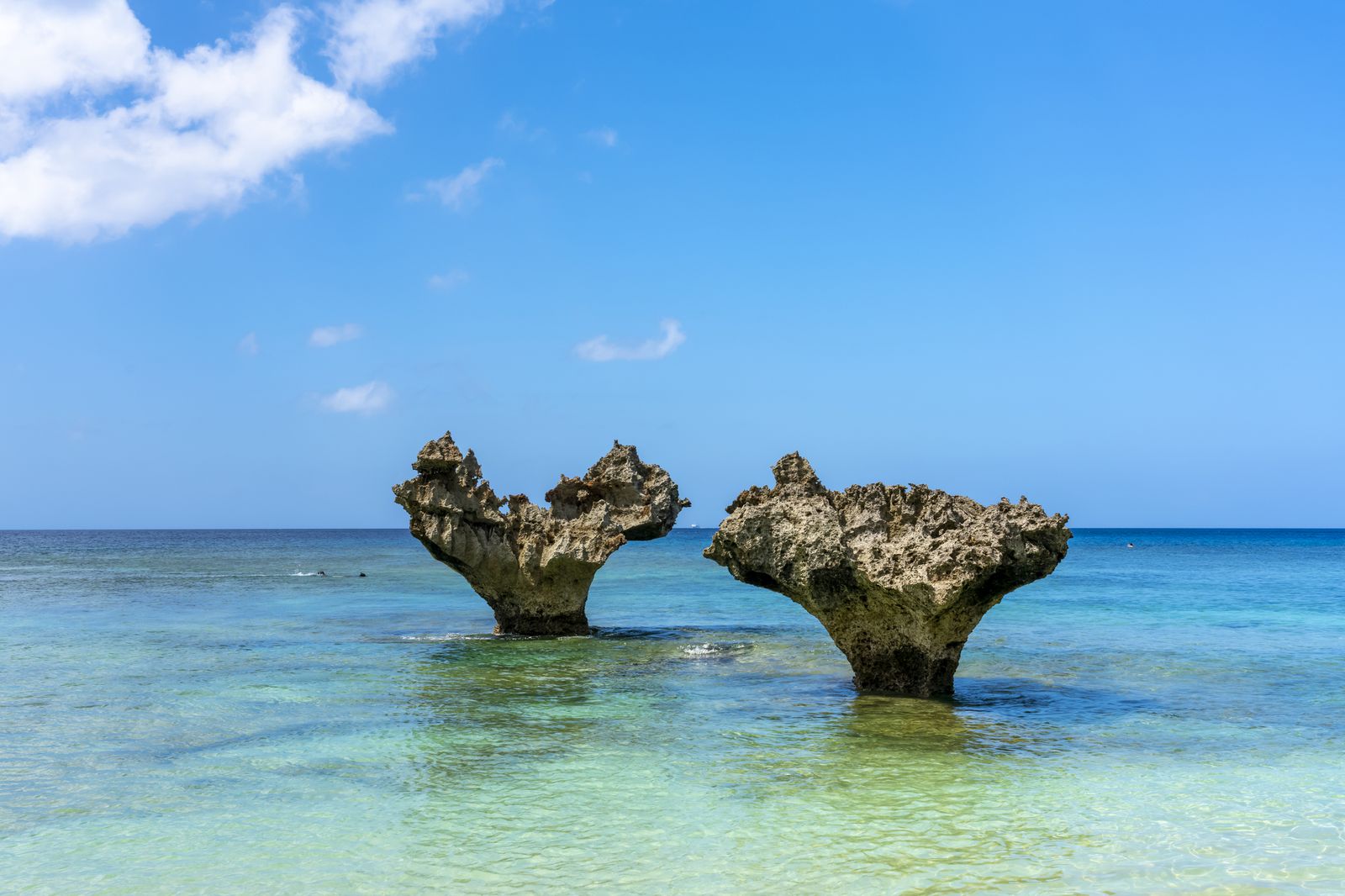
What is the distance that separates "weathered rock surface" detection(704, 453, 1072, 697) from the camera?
41.2 feet

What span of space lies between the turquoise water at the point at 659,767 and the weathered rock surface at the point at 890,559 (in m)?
0.98

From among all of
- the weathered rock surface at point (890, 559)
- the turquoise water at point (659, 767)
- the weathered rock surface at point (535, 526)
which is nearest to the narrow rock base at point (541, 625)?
the weathered rock surface at point (535, 526)

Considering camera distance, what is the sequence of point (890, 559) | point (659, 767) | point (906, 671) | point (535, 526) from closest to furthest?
point (659, 767) < point (890, 559) < point (906, 671) < point (535, 526)

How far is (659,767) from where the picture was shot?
10.2 m

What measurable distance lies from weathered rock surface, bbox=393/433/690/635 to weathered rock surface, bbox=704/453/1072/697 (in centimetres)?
645

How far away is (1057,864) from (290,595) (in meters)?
32.7

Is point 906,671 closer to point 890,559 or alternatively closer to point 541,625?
point 890,559

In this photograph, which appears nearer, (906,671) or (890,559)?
(890,559)

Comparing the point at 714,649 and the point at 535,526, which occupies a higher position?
the point at 535,526

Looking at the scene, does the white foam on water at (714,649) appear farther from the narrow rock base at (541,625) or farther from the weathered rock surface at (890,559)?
the weathered rock surface at (890,559)

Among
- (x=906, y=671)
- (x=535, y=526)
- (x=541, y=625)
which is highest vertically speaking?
(x=535, y=526)

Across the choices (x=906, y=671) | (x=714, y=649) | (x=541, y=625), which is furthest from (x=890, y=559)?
(x=541, y=625)

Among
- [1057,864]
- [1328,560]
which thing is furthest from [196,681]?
[1328,560]

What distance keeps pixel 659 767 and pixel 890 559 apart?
4280mm
